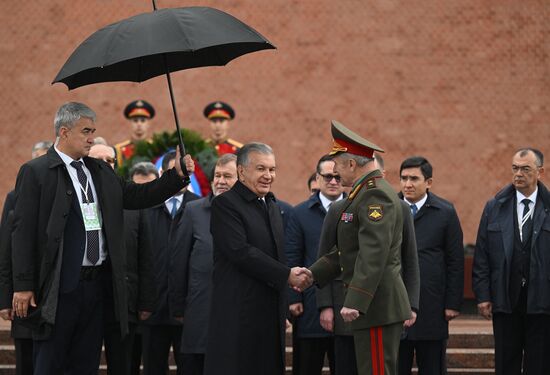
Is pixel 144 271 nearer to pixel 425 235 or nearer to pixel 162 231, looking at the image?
pixel 162 231

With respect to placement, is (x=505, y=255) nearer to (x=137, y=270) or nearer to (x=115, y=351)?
(x=137, y=270)

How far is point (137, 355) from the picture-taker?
28.3 ft

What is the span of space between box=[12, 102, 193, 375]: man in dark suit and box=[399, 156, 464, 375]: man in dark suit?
2378 mm

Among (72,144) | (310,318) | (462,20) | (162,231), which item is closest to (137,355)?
(162,231)

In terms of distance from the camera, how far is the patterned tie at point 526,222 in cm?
778

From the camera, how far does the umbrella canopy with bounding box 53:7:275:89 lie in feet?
18.5

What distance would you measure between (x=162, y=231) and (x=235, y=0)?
6.52 m

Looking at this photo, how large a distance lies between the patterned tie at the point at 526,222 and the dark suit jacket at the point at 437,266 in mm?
469

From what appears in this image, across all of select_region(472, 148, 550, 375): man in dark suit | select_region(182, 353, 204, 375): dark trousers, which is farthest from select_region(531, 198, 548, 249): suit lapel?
select_region(182, 353, 204, 375): dark trousers

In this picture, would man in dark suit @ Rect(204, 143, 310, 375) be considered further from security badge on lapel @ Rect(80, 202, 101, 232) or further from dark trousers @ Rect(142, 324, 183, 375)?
dark trousers @ Rect(142, 324, 183, 375)

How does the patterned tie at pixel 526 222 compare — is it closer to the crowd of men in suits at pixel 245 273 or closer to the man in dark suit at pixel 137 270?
the crowd of men in suits at pixel 245 273

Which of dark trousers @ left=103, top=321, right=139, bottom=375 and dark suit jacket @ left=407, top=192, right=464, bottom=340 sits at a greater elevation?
dark suit jacket @ left=407, top=192, right=464, bottom=340

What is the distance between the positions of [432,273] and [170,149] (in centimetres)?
343

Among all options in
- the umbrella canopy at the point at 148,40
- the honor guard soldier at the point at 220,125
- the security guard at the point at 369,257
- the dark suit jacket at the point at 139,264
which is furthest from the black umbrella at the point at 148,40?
the honor guard soldier at the point at 220,125
